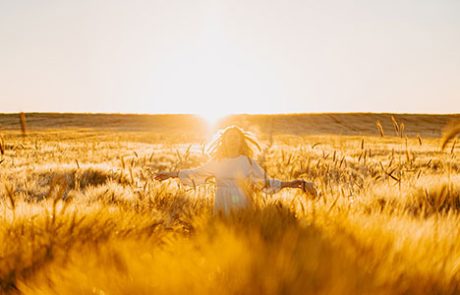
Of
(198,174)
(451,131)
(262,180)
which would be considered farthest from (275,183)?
(451,131)

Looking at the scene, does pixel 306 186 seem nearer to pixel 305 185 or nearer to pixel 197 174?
pixel 305 185

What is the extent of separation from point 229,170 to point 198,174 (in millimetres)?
290

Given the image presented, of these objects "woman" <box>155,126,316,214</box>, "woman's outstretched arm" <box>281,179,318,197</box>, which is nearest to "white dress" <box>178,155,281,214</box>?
"woman" <box>155,126,316,214</box>

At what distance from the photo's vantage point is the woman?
12.6 ft

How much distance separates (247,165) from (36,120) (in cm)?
8040

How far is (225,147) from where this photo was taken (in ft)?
14.3

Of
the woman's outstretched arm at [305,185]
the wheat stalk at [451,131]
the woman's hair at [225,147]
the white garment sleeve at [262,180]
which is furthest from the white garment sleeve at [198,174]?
the wheat stalk at [451,131]

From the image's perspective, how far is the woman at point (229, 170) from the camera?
383 cm

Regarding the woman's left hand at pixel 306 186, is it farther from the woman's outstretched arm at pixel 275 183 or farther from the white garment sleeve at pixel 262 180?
the white garment sleeve at pixel 262 180

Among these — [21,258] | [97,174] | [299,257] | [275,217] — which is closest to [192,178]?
[275,217]

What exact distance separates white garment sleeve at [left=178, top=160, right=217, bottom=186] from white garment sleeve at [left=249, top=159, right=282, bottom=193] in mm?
374

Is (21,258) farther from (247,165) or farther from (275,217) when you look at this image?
(247,165)

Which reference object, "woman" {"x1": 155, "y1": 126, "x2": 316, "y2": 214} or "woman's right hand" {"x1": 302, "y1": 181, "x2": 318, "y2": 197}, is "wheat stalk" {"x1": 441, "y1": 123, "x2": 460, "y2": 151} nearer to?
"woman's right hand" {"x1": 302, "y1": 181, "x2": 318, "y2": 197}

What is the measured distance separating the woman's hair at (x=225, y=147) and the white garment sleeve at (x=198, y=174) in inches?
5.3
